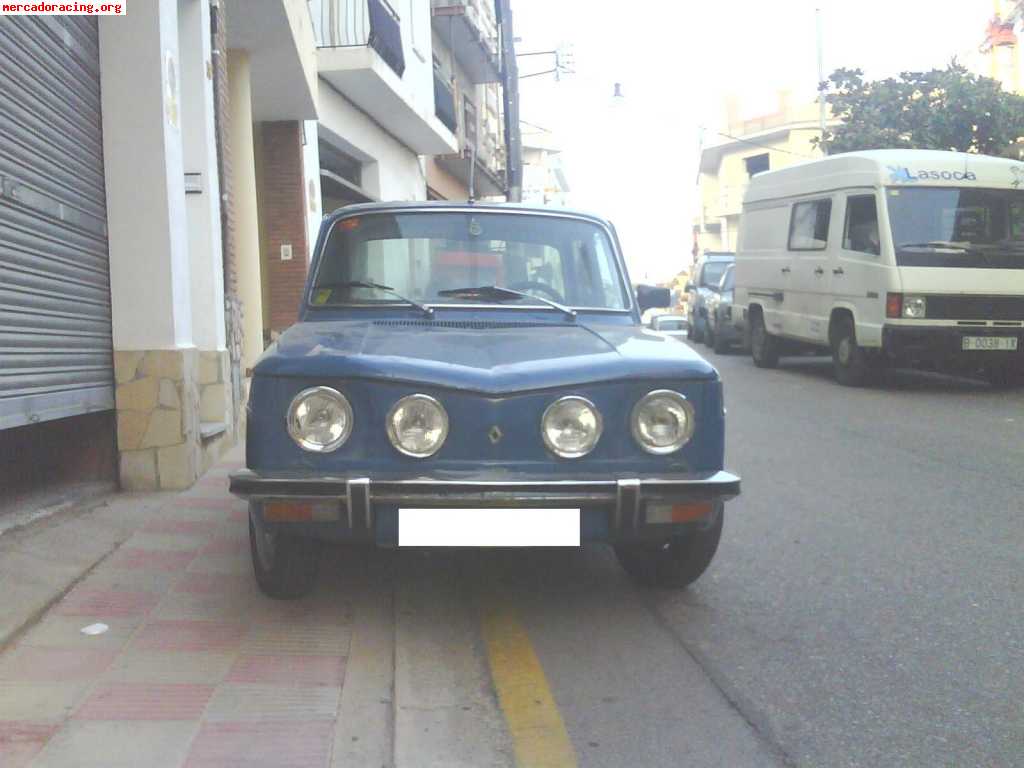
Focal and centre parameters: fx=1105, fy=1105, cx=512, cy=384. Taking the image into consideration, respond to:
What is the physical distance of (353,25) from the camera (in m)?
14.5

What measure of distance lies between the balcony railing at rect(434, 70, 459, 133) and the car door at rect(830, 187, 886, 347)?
9700 millimetres

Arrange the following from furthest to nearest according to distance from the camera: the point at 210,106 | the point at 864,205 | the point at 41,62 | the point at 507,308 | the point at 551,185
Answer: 1. the point at 551,185
2. the point at 864,205
3. the point at 210,106
4. the point at 41,62
5. the point at 507,308

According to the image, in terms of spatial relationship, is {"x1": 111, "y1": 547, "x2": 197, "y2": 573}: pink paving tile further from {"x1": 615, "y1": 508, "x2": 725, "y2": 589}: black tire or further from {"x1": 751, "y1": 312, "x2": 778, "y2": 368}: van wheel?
{"x1": 751, "y1": 312, "x2": 778, "y2": 368}: van wheel

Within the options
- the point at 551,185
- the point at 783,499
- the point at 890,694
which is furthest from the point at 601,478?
the point at 551,185

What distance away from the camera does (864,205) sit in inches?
500

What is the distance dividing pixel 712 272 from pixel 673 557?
1847 cm

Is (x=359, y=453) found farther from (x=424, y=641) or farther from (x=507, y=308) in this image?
(x=507, y=308)

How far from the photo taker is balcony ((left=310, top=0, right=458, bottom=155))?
14359 millimetres

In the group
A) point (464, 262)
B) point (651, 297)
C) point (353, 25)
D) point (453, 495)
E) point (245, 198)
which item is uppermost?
point (353, 25)

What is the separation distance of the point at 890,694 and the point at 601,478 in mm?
1130

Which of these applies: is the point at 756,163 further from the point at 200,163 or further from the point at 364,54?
the point at 200,163

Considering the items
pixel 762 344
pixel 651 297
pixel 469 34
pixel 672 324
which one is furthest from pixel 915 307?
pixel 469 34

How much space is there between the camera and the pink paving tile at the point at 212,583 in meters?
4.48

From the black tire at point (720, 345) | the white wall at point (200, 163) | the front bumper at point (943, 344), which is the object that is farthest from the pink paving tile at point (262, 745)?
the black tire at point (720, 345)
